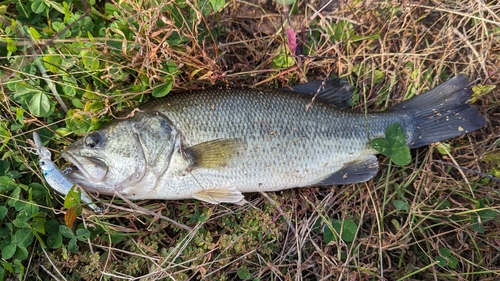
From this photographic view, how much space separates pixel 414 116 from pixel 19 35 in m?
3.15

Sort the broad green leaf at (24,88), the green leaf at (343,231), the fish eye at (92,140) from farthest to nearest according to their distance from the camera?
the green leaf at (343,231) < the broad green leaf at (24,88) < the fish eye at (92,140)

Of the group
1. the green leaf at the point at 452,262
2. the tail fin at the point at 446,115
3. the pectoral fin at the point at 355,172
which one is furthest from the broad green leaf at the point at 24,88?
the green leaf at the point at 452,262

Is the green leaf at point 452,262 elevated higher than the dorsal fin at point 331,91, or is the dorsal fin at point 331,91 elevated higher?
the dorsal fin at point 331,91

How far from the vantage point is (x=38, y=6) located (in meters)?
2.74

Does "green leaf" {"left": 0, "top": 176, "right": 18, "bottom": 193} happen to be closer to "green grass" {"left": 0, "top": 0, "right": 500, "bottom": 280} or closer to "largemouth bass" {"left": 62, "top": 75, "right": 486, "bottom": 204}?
"green grass" {"left": 0, "top": 0, "right": 500, "bottom": 280}

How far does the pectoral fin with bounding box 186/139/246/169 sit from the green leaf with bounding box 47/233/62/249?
116cm

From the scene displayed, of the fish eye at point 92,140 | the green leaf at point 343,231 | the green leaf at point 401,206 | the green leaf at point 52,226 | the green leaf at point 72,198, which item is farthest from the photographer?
the green leaf at point 401,206

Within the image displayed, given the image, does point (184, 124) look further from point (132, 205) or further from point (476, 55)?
point (476, 55)

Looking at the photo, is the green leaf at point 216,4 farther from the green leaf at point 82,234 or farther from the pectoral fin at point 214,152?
the green leaf at point 82,234

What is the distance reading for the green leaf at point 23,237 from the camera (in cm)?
259

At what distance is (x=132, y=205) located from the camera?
261 cm

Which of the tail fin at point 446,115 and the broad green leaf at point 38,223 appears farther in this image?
the tail fin at point 446,115

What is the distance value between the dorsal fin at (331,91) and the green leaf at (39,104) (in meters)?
1.93

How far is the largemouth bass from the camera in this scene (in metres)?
2.52
